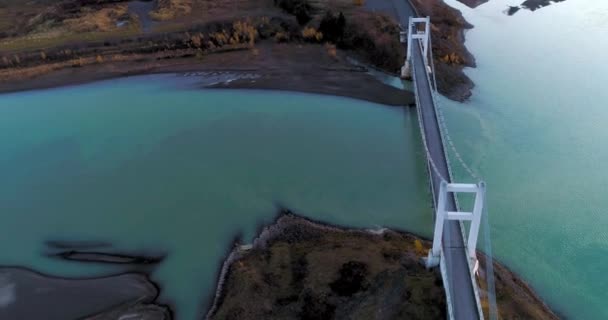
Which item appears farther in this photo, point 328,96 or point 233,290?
point 328,96

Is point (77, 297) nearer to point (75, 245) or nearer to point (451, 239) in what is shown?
point (75, 245)

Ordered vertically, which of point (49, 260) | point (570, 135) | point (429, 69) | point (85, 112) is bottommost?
point (49, 260)

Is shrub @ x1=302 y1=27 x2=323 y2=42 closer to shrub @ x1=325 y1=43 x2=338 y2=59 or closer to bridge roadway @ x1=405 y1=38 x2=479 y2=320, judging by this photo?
shrub @ x1=325 y1=43 x2=338 y2=59

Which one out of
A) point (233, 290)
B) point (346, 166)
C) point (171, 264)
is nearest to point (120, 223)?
point (171, 264)

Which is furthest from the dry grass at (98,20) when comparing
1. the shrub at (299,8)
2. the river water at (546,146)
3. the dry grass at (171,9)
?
the river water at (546,146)

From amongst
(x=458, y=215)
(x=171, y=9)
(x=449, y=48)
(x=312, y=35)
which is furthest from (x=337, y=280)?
(x=171, y=9)

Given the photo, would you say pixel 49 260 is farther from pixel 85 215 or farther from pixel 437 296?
pixel 437 296

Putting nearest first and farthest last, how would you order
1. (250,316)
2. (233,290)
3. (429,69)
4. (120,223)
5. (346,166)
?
(250,316) < (233,290) < (120,223) < (346,166) < (429,69)

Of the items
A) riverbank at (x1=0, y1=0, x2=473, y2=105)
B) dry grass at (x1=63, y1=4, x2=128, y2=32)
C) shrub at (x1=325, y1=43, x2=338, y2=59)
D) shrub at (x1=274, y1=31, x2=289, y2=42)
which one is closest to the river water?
riverbank at (x1=0, y1=0, x2=473, y2=105)
